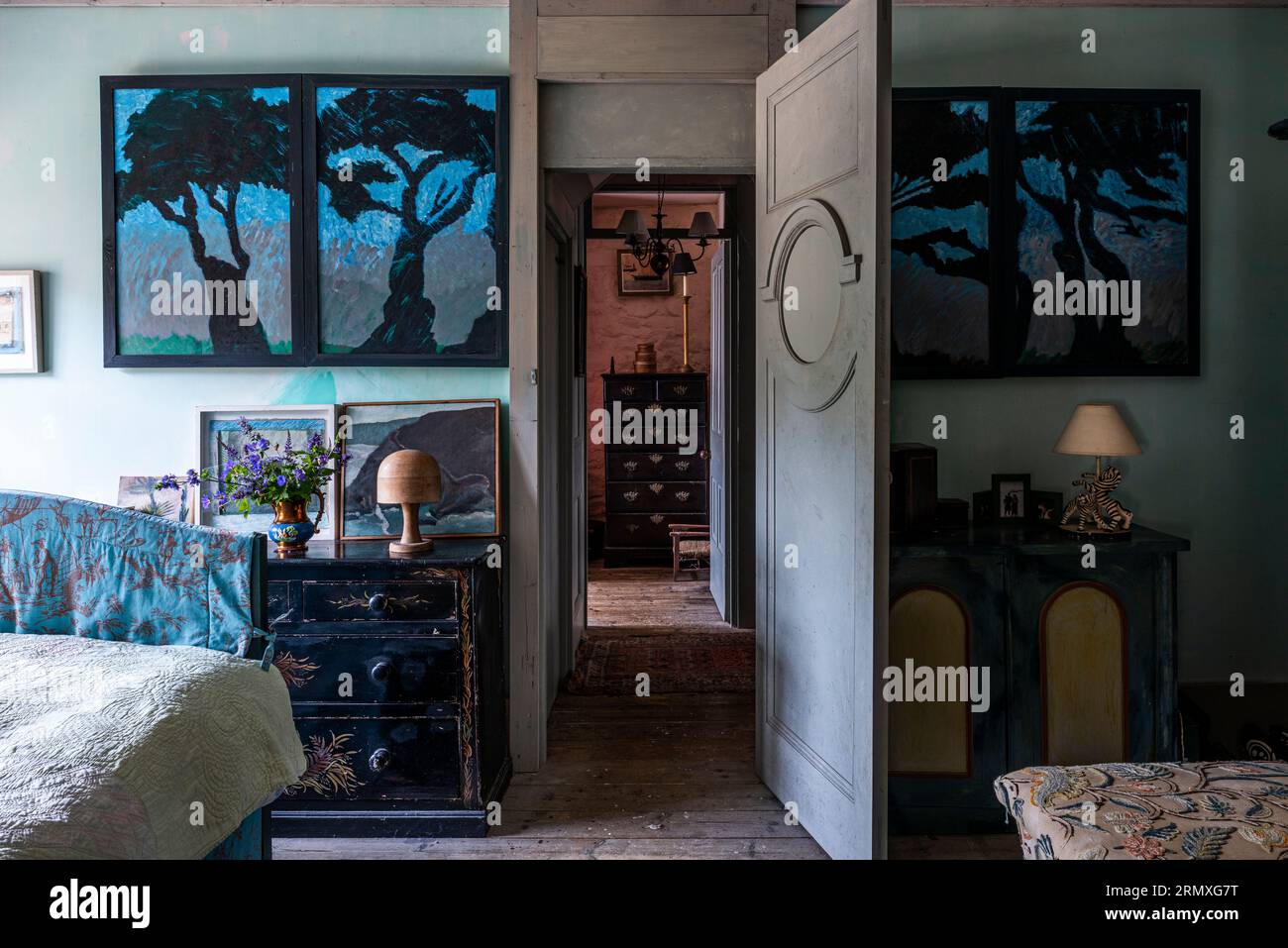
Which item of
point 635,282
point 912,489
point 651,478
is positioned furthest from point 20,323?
point 635,282

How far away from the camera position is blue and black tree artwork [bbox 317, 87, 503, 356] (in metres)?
3.55

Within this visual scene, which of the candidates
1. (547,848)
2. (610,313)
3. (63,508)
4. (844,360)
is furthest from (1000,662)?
(610,313)

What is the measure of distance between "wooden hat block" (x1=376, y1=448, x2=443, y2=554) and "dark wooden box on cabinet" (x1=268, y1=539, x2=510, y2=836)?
0.47 ft

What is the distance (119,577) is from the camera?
2.25 metres

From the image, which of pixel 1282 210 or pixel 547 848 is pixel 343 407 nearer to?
pixel 547 848

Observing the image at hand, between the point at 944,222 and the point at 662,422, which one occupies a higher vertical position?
the point at 944,222

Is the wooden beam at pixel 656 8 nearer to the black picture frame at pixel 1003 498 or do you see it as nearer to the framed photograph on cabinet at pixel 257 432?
the framed photograph on cabinet at pixel 257 432

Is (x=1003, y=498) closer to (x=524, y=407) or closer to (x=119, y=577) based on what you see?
(x=524, y=407)

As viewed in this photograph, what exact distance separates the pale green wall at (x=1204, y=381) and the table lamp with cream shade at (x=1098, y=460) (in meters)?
0.38

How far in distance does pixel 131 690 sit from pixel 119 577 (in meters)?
0.50

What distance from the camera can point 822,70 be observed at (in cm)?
290

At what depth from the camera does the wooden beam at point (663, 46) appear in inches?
137

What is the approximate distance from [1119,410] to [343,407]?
10.4 ft

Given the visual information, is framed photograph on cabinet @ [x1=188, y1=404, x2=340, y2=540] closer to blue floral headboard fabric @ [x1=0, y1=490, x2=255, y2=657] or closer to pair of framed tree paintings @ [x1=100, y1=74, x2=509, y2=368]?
pair of framed tree paintings @ [x1=100, y1=74, x2=509, y2=368]
